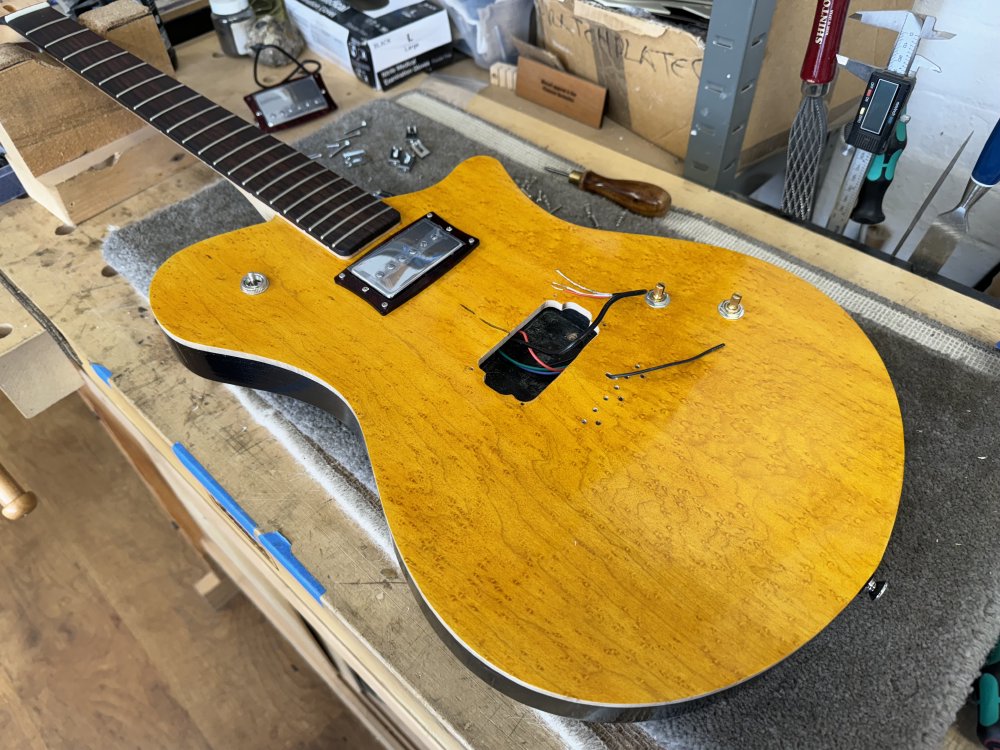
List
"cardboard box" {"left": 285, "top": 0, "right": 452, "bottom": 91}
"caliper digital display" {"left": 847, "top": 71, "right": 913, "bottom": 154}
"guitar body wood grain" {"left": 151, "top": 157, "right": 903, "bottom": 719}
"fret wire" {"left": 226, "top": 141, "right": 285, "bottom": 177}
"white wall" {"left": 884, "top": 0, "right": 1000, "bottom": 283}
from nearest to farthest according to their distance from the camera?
"guitar body wood grain" {"left": 151, "top": 157, "right": 903, "bottom": 719}
"caliper digital display" {"left": 847, "top": 71, "right": 913, "bottom": 154}
"fret wire" {"left": 226, "top": 141, "right": 285, "bottom": 177}
"white wall" {"left": 884, "top": 0, "right": 1000, "bottom": 283}
"cardboard box" {"left": 285, "top": 0, "right": 452, "bottom": 91}

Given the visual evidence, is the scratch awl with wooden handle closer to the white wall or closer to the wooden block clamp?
the white wall

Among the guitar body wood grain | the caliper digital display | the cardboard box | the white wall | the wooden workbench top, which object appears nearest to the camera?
the guitar body wood grain

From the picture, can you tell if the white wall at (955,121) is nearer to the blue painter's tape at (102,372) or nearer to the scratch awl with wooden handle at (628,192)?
the scratch awl with wooden handle at (628,192)

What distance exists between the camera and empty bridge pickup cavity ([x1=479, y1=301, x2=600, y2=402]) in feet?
2.11

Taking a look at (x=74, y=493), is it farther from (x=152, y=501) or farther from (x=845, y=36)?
(x=845, y=36)

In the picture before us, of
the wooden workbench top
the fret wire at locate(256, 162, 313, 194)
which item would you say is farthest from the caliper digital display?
the fret wire at locate(256, 162, 313, 194)

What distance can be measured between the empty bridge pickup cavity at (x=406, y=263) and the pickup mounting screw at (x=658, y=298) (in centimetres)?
19

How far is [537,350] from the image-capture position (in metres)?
0.67

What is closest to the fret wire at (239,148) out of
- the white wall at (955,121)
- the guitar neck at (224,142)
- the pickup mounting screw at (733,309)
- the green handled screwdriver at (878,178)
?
the guitar neck at (224,142)

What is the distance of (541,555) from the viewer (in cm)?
50

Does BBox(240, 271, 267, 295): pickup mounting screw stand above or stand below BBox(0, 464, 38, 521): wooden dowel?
above

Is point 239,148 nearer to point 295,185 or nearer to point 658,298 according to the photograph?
point 295,185

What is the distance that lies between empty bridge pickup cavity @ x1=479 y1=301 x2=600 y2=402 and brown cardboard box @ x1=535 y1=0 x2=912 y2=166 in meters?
0.42

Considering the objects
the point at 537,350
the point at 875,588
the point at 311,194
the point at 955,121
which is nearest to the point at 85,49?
the point at 311,194
